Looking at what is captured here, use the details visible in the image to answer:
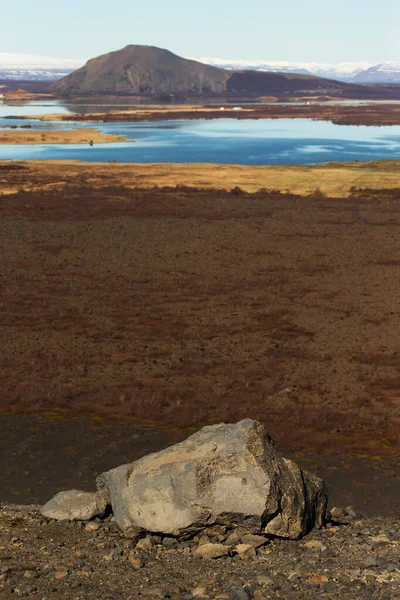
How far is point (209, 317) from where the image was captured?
30922 mm

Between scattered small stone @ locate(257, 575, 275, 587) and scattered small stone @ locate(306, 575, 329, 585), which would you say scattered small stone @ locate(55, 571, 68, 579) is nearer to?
scattered small stone @ locate(257, 575, 275, 587)

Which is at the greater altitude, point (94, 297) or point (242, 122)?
point (242, 122)

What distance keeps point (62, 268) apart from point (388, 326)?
56.1 feet

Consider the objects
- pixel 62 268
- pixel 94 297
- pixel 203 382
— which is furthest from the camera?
pixel 62 268

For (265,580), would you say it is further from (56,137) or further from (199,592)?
(56,137)

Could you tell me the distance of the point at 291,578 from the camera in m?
11.5

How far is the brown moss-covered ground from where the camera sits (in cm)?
2228

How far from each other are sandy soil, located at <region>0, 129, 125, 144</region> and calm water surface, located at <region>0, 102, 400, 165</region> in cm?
418

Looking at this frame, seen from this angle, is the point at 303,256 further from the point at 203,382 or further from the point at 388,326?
the point at 203,382

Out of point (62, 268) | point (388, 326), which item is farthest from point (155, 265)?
point (388, 326)

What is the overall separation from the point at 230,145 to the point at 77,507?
106978 mm

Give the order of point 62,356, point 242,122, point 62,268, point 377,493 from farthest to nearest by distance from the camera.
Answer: point 242,122, point 62,268, point 62,356, point 377,493

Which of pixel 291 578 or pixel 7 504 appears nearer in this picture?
pixel 291 578

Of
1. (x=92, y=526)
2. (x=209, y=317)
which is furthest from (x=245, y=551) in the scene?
(x=209, y=317)
